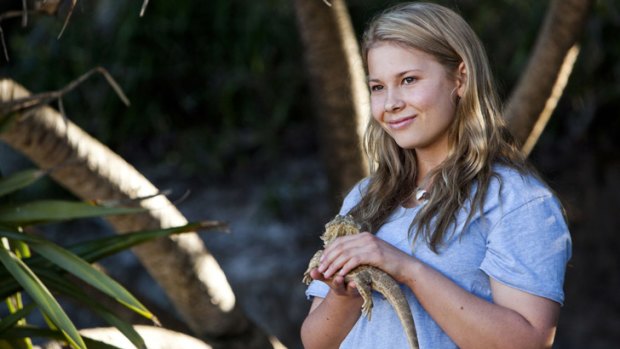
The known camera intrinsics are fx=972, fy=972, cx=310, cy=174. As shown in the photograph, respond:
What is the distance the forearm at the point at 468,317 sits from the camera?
1.67 metres

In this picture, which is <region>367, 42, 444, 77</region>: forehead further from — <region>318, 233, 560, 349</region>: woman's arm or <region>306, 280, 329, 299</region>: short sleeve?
<region>306, 280, 329, 299</region>: short sleeve

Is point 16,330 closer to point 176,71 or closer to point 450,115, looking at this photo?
point 450,115

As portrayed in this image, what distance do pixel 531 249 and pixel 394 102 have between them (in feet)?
1.30

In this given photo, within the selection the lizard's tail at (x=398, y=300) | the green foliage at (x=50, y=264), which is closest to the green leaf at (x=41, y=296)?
the green foliage at (x=50, y=264)

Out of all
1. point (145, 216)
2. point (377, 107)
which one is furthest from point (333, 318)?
point (145, 216)

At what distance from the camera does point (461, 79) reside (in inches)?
75.7

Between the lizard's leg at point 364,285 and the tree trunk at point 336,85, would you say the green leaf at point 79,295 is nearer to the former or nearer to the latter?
the lizard's leg at point 364,285

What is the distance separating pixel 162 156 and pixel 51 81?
91 centimetres

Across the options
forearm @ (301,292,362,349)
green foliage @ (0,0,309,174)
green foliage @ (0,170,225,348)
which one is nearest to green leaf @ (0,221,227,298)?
green foliage @ (0,170,225,348)

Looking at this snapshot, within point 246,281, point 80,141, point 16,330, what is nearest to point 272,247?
point 246,281

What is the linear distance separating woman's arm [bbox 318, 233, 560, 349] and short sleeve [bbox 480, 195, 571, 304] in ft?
0.07

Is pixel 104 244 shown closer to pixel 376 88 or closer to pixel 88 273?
pixel 88 273

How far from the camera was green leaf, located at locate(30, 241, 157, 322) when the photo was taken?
229 cm

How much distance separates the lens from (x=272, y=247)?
5664mm
